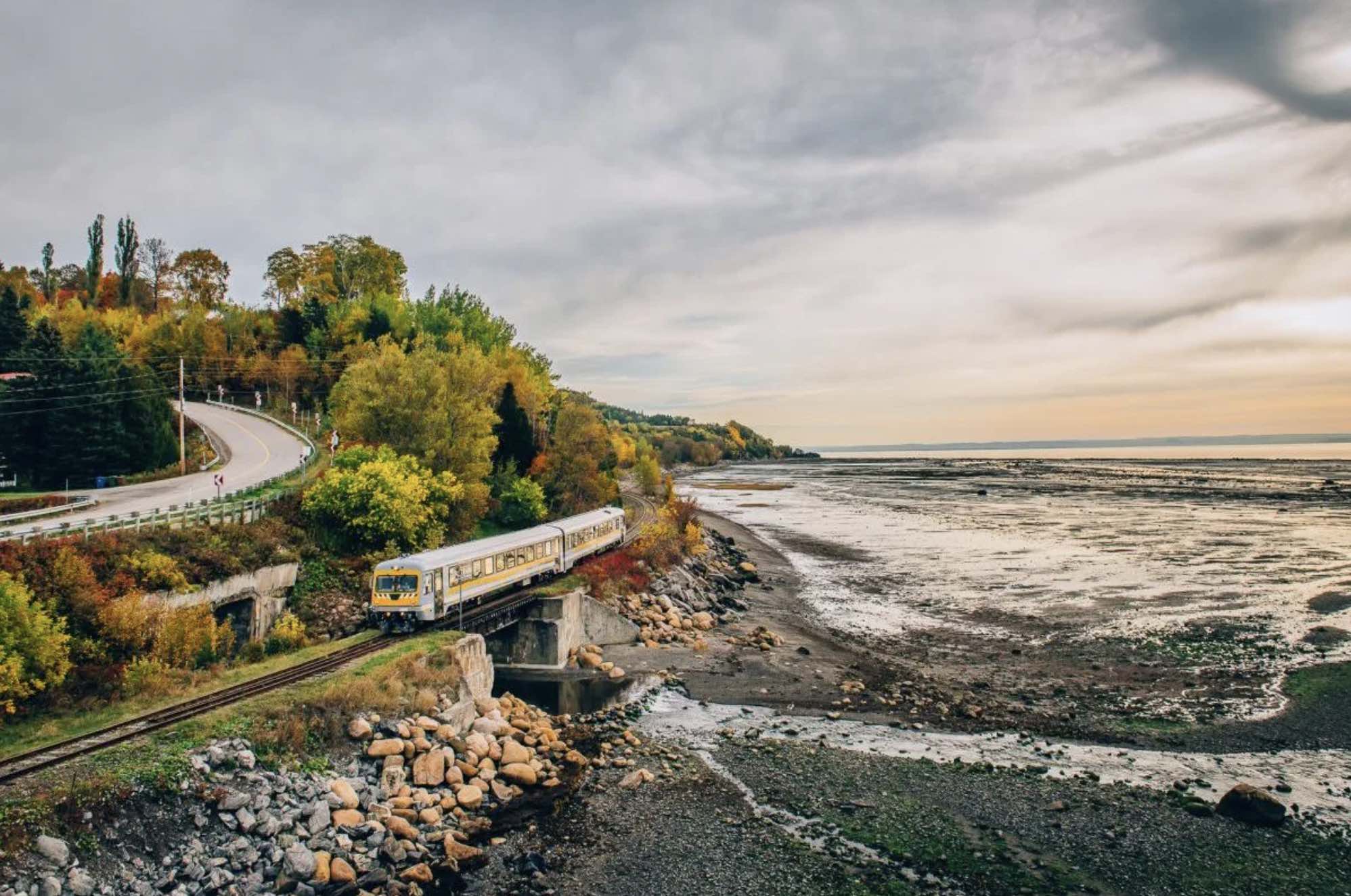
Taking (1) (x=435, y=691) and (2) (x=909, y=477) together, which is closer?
(1) (x=435, y=691)

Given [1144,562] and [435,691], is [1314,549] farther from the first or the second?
[435,691]

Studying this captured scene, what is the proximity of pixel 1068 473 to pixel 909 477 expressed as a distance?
38347mm

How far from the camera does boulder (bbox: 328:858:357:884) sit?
15852mm

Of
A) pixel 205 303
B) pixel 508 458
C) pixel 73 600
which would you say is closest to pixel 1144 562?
pixel 508 458

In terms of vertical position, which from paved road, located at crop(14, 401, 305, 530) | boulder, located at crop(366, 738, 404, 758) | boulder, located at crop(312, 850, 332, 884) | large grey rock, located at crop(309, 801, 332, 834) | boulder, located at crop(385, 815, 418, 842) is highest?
paved road, located at crop(14, 401, 305, 530)

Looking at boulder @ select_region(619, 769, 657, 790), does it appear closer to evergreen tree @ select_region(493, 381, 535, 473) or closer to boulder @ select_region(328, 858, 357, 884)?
boulder @ select_region(328, 858, 357, 884)

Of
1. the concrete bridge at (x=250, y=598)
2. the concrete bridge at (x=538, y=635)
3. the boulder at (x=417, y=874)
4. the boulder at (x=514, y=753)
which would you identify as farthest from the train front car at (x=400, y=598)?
Answer: the boulder at (x=417, y=874)

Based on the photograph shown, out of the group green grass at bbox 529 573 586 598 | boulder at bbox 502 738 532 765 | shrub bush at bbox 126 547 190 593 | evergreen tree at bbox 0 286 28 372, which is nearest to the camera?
boulder at bbox 502 738 532 765

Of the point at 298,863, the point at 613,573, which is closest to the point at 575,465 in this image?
the point at 613,573

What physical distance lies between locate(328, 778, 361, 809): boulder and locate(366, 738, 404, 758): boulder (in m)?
1.44

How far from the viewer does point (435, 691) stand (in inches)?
933

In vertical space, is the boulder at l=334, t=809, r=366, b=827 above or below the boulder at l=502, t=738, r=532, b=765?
above

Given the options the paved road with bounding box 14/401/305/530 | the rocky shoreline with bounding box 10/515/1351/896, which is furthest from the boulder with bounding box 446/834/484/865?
the paved road with bounding box 14/401/305/530

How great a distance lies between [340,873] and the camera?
1591cm
